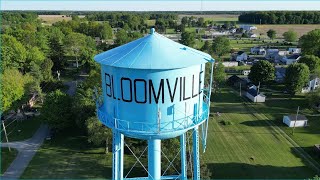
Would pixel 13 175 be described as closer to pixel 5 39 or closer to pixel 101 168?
pixel 101 168

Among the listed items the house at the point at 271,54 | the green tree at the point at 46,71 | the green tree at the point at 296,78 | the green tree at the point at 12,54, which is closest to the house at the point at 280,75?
the green tree at the point at 296,78

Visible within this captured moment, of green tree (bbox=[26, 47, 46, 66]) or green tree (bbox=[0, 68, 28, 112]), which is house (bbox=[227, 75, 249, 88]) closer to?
green tree (bbox=[26, 47, 46, 66])

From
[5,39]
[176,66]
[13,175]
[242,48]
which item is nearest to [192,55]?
[176,66]

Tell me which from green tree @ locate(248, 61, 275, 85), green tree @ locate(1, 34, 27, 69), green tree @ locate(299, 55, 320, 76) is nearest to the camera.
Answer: green tree @ locate(248, 61, 275, 85)

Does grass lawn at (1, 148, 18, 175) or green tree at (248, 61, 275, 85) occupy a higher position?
green tree at (248, 61, 275, 85)

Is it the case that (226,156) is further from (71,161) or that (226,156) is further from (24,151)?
(24,151)

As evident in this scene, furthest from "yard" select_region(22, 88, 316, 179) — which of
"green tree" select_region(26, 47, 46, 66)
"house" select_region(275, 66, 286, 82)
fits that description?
"green tree" select_region(26, 47, 46, 66)
